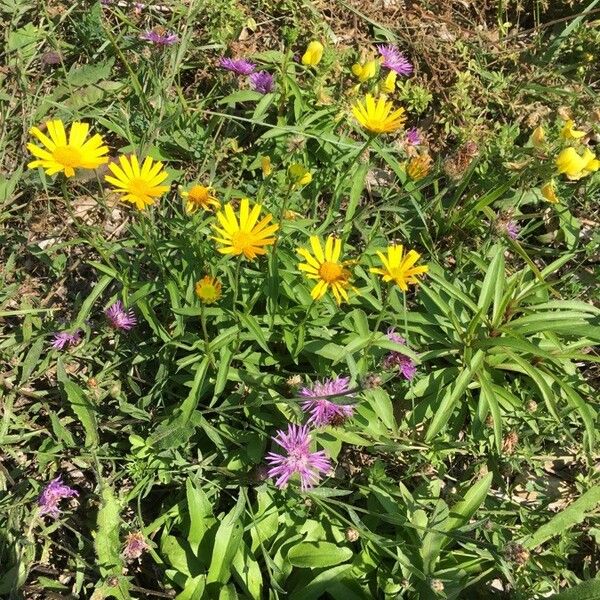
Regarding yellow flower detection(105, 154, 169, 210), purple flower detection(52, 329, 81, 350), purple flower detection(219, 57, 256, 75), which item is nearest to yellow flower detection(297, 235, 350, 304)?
yellow flower detection(105, 154, 169, 210)

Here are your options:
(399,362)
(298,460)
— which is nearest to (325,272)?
(399,362)

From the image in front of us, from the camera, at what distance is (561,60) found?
3.46m

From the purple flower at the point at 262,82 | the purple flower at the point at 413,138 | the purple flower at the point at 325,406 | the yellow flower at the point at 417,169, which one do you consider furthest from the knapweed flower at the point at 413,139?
the purple flower at the point at 325,406

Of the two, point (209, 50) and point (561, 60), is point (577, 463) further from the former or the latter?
point (209, 50)

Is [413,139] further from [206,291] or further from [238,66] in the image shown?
[206,291]

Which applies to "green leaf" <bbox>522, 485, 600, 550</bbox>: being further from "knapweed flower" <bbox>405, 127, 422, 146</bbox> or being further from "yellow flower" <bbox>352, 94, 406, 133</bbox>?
"knapweed flower" <bbox>405, 127, 422, 146</bbox>

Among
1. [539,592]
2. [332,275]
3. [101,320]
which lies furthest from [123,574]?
[539,592]

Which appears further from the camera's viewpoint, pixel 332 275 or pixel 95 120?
pixel 95 120

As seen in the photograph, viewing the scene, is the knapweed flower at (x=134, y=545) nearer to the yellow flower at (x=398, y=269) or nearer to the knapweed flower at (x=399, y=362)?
the knapweed flower at (x=399, y=362)

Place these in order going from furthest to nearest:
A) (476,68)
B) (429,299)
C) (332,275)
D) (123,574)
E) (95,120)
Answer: (476,68) < (95,120) < (429,299) < (123,574) < (332,275)

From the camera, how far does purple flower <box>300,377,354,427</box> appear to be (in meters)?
1.99

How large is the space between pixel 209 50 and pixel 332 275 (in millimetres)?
1686

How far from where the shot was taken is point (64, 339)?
2293 mm

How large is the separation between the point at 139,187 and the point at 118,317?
615 mm
